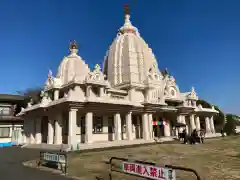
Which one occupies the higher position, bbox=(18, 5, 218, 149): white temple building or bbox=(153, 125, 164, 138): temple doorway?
bbox=(18, 5, 218, 149): white temple building

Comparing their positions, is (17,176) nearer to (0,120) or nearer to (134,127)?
(134,127)

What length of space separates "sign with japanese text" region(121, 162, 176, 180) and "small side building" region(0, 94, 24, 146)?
132 ft

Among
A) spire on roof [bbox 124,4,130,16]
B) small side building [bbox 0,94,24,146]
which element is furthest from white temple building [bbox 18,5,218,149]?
small side building [bbox 0,94,24,146]

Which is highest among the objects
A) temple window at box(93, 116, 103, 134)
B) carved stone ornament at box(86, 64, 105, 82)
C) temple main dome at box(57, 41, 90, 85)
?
temple main dome at box(57, 41, 90, 85)

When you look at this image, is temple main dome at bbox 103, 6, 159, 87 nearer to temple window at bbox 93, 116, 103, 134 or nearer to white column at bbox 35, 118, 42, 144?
temple window at bbox 93, 116, 103, 134

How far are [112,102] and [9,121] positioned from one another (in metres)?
28.1

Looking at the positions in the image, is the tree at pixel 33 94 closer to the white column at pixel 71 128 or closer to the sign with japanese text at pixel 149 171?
the white column at pixel 71 128

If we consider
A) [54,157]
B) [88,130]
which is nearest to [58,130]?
[88,130]

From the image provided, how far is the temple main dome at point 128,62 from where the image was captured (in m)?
36.6

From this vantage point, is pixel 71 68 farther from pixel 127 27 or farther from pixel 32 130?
pixel 127 27

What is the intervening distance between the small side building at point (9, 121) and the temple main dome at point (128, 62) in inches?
894

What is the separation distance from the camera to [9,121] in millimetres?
43500

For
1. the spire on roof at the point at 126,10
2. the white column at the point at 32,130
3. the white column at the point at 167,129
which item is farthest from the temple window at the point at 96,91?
the spire on roof at the point at 126,10

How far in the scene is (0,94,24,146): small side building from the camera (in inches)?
1665
